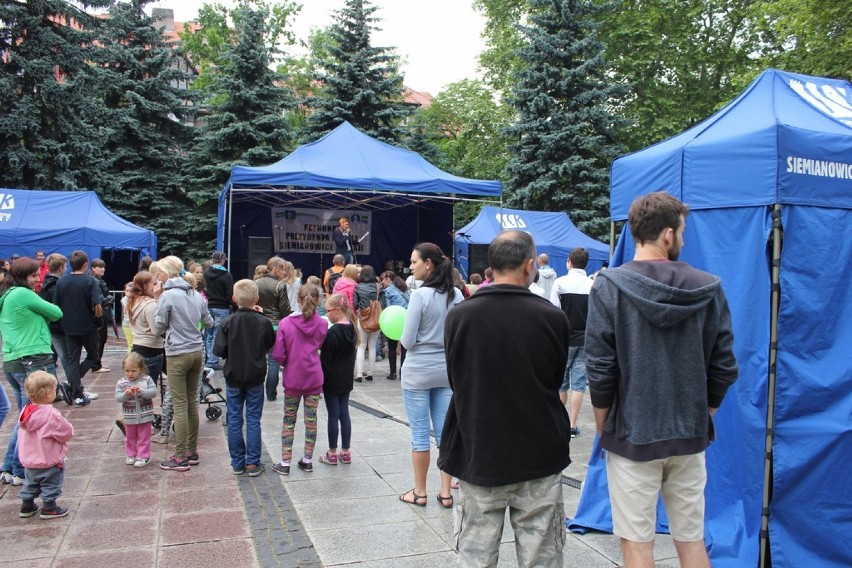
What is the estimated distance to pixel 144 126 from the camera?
24672 mm

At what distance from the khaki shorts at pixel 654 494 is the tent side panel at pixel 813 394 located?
1115mm

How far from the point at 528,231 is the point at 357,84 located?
9138mm

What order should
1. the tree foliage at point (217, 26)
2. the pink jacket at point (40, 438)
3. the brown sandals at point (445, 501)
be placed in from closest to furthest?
the pink jacket at point (40, 438) → the brown sandals at point (445, 501) → the tree foliage at point (217, 26)

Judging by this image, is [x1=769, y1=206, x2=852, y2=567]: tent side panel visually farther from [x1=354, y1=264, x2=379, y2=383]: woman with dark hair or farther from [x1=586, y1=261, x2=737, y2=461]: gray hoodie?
[x1=354, y1=264, x2=379, y2=383]: woman with dark hair

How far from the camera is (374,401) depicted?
8.77 metres

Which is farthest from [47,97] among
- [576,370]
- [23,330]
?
[576,370]

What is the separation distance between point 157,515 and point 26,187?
20461mm

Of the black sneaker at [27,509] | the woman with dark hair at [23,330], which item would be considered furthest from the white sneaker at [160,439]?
the black sneaker at [27,509]

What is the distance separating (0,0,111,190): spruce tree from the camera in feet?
67.4

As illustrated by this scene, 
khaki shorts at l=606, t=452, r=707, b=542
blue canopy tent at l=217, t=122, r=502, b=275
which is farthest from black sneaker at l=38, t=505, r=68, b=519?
blue canopy tent at l=217, t=122, r=502, b=275

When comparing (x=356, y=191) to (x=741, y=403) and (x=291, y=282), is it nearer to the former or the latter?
(x=291, y=282)

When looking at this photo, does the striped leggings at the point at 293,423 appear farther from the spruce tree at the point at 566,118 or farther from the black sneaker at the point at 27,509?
the spruce tree at the point at 566,118

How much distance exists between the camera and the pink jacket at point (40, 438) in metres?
4.40

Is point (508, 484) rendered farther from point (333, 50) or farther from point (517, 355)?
point (333, 50)
